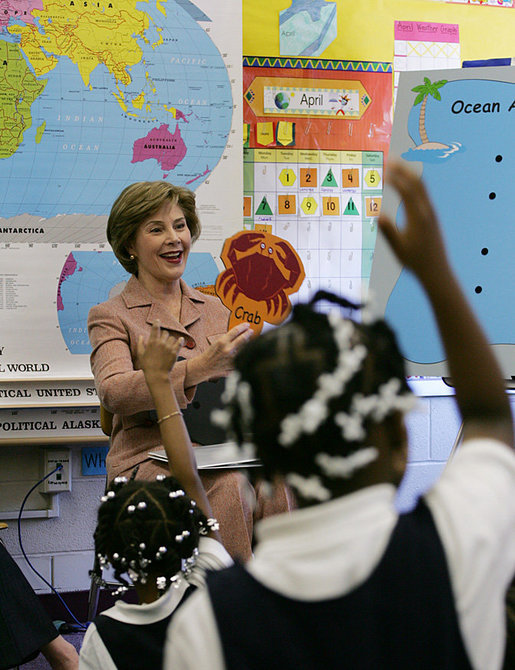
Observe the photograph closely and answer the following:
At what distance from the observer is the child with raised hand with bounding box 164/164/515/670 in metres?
0.63

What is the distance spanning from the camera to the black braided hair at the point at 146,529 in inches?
50.9

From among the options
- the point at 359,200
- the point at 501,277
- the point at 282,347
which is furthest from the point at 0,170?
the point at 282,347

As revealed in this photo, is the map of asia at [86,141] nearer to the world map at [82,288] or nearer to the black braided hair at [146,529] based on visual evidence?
the world map at [82,288]

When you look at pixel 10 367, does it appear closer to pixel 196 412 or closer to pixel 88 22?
pixel 196 412

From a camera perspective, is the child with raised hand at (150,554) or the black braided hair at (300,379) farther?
the child with raised hand at (150,554)

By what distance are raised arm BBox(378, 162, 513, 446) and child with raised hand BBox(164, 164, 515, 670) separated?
2.1 inches

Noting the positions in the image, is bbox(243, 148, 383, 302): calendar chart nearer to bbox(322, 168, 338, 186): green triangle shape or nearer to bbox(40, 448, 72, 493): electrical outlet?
bbox(322, 168, 338, 186): green triangle shape

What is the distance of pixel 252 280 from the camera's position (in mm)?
2221

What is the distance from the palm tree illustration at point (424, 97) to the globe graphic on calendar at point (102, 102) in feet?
3.44

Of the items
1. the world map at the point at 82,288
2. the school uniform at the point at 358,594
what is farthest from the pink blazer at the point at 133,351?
the school uniform at the point at 358,594

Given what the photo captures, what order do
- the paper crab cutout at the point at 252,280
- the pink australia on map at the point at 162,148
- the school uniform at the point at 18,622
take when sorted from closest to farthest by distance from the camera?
1. the school uniform at the point at 18,622
2. the paper crab cutout at the point at 252,280
3. the pink australia on map at the point at 162,148

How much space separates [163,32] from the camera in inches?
118

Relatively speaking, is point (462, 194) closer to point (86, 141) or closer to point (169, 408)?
point (169, 408)

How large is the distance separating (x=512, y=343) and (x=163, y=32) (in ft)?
6.02
